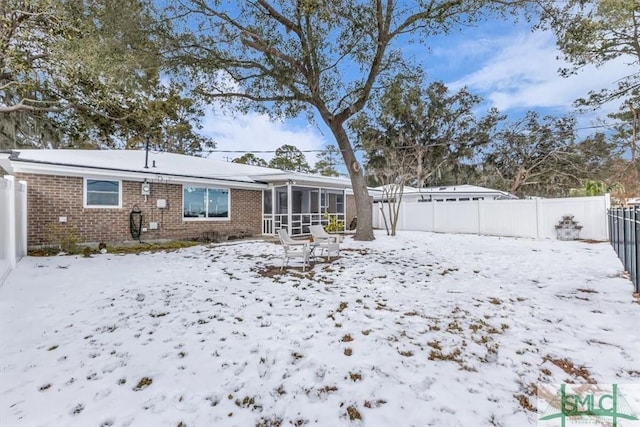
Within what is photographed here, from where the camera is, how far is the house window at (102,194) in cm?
1045

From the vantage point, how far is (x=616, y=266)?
7.20 m

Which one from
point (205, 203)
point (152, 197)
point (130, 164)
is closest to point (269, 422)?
point (152, 197)

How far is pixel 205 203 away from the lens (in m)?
13.4

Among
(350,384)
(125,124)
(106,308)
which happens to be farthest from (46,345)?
(125,124)

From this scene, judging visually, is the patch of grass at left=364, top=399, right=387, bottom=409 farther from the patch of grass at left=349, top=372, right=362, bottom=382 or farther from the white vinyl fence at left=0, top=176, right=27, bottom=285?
the white vinyl fence at left=0, top=176, right=27, bottom=285

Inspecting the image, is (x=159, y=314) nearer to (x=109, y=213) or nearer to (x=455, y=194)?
(x=109, y=213)

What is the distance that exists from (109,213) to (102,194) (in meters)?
0.66

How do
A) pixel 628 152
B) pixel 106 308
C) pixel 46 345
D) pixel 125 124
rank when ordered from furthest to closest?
1. pixel 628 152
2. pixel 125 124
3. pixel 106 308
4. pixel 46 345

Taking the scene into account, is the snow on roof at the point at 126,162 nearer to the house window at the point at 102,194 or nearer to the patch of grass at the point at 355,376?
the house window at the point at 102,194

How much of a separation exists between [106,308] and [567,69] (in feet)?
56.3

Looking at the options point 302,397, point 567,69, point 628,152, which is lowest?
point 302,397

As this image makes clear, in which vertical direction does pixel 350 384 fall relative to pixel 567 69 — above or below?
below

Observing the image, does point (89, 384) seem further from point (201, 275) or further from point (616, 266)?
point (616, 266)

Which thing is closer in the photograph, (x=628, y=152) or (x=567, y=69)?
(x=567, y=69)
